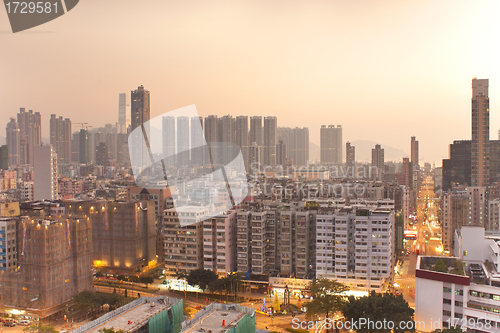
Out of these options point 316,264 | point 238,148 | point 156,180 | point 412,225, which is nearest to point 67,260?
point 316,264

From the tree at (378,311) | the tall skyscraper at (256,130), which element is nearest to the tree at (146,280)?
the tree at (378,311)

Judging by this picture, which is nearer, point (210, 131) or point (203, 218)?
point (203, 218)

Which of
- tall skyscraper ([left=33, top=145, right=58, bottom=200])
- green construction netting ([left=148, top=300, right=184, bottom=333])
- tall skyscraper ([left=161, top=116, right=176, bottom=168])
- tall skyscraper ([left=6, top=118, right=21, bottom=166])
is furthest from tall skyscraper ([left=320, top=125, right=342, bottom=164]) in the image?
green construction netting ([left=148, top=300, right=184, bottom=333])

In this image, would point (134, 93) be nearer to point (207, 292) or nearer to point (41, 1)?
point (207, 292)

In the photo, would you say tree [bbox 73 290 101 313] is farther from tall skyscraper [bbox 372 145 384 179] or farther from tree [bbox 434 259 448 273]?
tall skyscraper [bbox 372 145 384 179]

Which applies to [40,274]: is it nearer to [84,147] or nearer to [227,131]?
[227,131]

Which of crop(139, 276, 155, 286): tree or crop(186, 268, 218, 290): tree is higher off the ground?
crop(186, 268, 218, 290): tree
